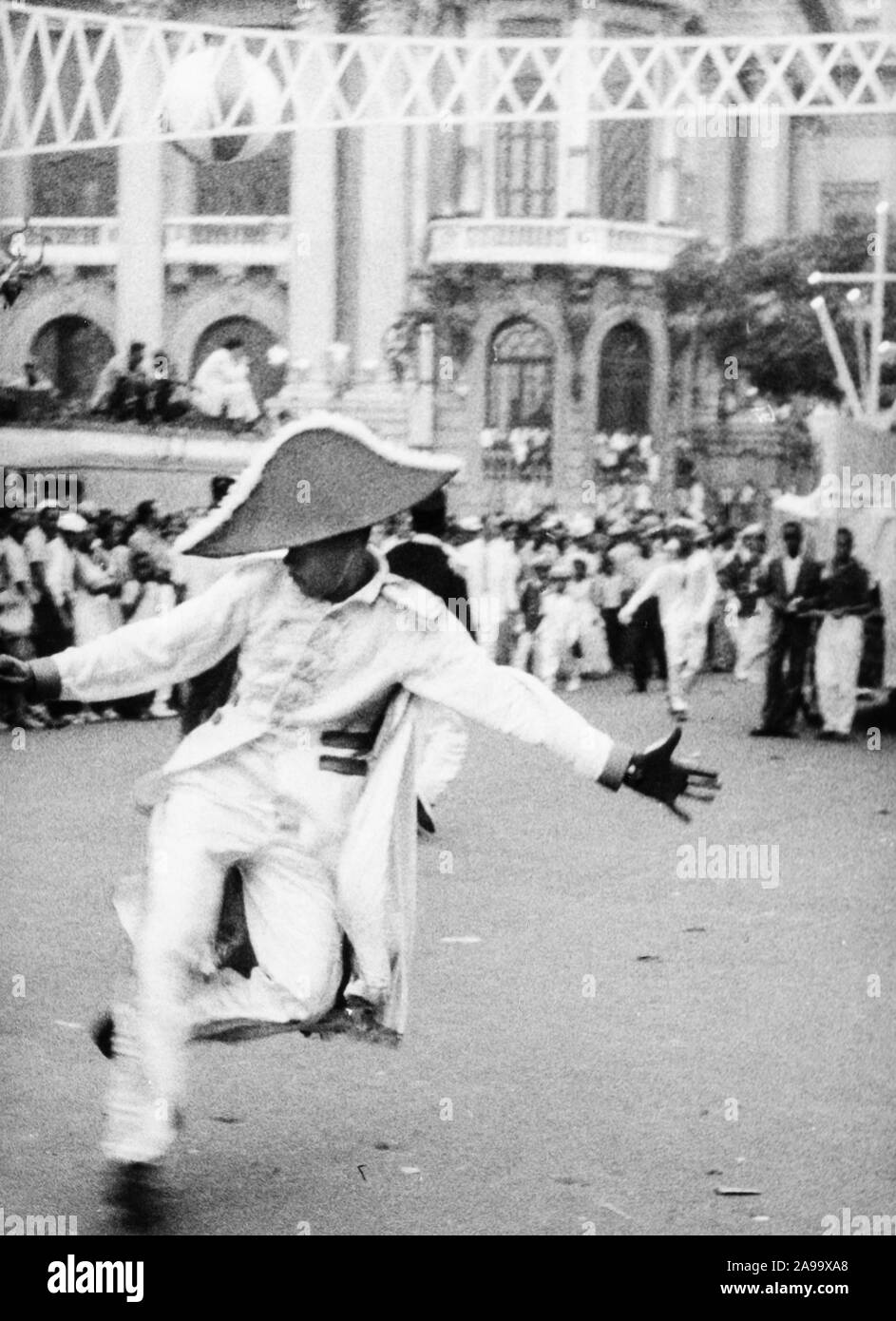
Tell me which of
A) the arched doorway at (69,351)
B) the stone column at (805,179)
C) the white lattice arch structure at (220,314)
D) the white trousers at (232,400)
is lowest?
the white trousers at (232,400)

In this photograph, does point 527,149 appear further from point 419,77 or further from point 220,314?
point 220,314

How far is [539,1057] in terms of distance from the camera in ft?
16.8

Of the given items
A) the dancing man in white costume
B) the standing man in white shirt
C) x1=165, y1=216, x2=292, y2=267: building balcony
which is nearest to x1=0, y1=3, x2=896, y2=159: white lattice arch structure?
x1=165, y1=216, x2=292, y2=267: building balcony

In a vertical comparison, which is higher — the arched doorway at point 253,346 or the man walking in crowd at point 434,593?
the arched doorway at point 253,346

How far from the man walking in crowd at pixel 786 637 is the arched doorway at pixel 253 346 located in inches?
186

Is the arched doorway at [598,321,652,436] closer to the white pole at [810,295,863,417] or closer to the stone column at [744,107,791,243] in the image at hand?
the stone column at [744,107,791,243]

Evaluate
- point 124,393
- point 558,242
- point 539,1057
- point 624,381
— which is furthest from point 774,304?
point 539,1057

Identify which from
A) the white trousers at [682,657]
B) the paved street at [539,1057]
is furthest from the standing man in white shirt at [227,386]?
the white trousers at [682,657]

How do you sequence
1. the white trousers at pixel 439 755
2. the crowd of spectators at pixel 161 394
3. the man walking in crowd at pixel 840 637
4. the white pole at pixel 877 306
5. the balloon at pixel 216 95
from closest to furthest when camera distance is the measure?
the white pole at pixel 877 306 → the balloon at pixel 216 95 → the crowd of spectators at pixel 161 394 → the white trousers at pixel 439 755 → the man walking in crowd at pixel 840 637

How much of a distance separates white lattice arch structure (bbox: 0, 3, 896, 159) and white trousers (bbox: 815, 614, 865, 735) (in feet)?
14.5

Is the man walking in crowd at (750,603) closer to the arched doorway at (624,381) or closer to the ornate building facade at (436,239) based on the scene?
the arched doorway at (624,381)

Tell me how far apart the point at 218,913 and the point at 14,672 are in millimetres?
606

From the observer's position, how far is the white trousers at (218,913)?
3.92 meters
